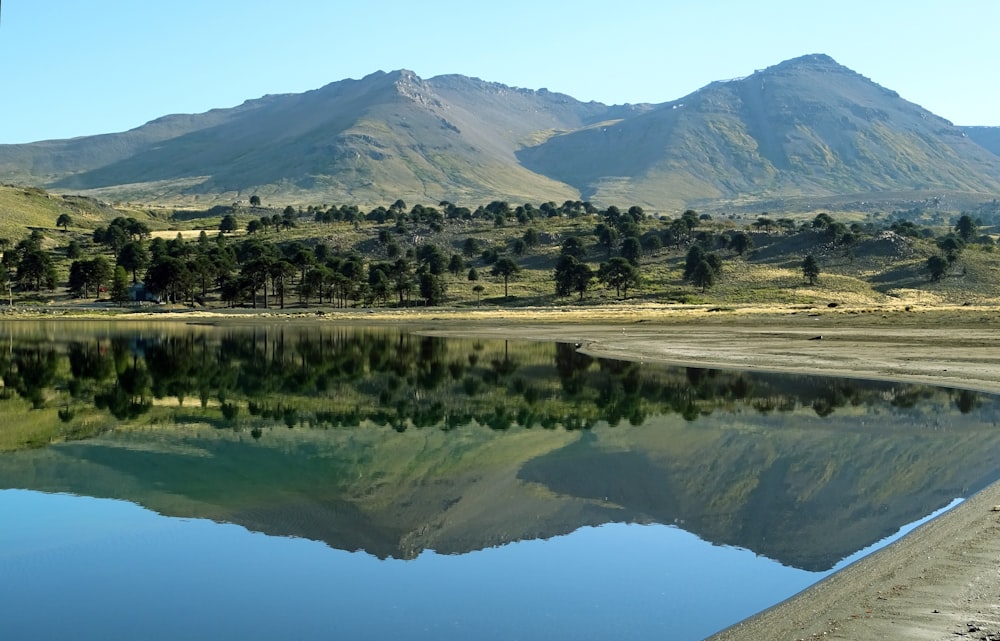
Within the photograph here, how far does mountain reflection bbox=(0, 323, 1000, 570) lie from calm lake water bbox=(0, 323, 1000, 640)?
0.48ft

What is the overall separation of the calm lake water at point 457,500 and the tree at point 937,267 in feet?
359

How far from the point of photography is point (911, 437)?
103ft

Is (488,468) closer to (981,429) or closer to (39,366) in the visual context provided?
(981,429)

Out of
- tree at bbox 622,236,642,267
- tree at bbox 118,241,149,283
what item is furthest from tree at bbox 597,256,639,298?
tree at bbox 118,241,149,283

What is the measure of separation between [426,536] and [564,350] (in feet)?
169

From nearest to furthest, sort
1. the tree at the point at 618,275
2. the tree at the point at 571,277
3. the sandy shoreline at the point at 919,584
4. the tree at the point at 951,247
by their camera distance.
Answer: the sandy shoreline at the point at 919,584
the tree at the point at 571,277
the tree at the point at 618,275
the tree at the point at 951,247

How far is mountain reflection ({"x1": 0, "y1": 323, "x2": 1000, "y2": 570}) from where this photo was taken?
2169 centimetres

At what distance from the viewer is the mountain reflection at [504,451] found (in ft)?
71.2

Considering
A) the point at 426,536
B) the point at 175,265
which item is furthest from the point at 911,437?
the point at 175,265

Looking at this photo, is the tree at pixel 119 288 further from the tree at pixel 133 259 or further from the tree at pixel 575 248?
the tree at pixel 575 248

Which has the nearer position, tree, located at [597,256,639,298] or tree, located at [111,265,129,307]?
tree, located at [111,265,129,307]

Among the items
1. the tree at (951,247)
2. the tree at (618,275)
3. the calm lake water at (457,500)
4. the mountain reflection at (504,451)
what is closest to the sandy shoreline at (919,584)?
the calm lake water at (457,500)

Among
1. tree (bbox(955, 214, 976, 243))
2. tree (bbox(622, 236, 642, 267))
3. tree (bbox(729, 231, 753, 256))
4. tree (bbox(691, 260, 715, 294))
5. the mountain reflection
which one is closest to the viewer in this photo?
the mountain reflection

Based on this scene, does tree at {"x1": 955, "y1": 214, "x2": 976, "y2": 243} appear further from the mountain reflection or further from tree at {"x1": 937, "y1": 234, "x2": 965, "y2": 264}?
the mountain reflection
